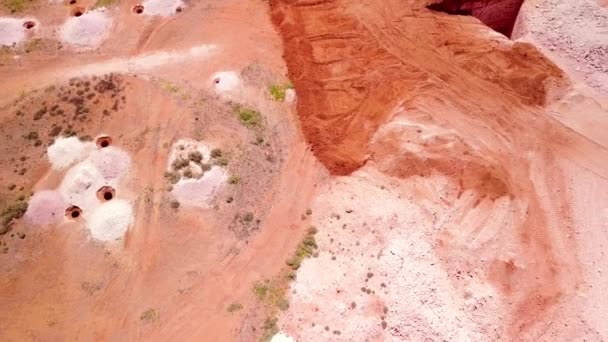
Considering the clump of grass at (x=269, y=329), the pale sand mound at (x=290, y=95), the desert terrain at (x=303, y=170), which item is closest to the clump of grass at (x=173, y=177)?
the desert terrain at (x=303, y=170)

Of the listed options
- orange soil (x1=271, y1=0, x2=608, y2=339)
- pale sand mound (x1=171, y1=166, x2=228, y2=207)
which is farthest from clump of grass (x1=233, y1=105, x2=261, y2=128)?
pale sand mound (x1=171, y1=166, x2=228, y2=207)

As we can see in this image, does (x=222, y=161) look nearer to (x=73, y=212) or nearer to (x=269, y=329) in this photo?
(x=73, y=212)

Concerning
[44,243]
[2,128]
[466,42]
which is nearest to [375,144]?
[466,42]

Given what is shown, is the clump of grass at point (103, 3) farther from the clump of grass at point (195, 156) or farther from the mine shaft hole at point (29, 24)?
the clump of grass at point (195, 156)

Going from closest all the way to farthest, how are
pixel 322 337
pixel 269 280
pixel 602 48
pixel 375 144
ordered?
pixel 322 337, pixel 269 280, pixel 375 144, pixel 602 48

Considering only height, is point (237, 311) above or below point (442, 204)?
below

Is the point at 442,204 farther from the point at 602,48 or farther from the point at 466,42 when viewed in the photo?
the point at 602,48

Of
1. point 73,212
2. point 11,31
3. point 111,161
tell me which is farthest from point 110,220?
point 11,31
